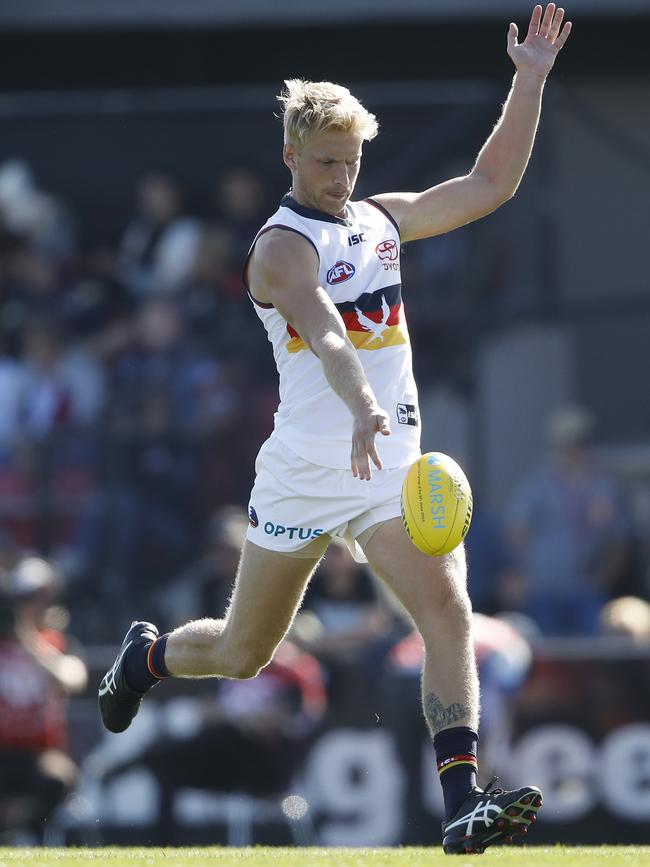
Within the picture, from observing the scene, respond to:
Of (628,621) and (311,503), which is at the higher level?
(628,621)

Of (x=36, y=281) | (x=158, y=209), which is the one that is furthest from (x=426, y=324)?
(x=36, y=281)

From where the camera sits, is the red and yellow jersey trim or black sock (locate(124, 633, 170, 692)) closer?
the red and yellow jersey trim

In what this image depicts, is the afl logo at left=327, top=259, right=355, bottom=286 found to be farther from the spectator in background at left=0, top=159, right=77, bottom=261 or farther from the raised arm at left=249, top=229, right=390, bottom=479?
the spectator in background at left=0, top=159, right=77, bottom=261

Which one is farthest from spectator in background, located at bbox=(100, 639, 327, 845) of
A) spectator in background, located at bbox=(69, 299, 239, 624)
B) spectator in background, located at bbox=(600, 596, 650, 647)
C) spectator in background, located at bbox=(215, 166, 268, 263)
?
spectator in background, located at bbox=(215, 166, 268, 263)

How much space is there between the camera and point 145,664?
6.71m

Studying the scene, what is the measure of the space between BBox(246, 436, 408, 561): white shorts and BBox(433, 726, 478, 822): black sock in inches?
30.3

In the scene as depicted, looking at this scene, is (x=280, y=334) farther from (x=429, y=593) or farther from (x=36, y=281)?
(x=36, y=281)

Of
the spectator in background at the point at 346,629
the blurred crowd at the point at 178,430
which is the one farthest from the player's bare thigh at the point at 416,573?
the blurred crowd at the point at 178,430

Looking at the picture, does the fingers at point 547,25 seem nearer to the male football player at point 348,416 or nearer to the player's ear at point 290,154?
the male football player at point 348,416

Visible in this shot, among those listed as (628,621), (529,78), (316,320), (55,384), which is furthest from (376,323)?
(55,384)

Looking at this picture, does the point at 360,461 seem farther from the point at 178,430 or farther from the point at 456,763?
the point at 178,430

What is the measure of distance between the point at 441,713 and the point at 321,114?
6.85 ft

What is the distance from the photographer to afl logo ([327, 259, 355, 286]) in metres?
5.86

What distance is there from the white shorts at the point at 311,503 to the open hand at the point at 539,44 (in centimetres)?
176
